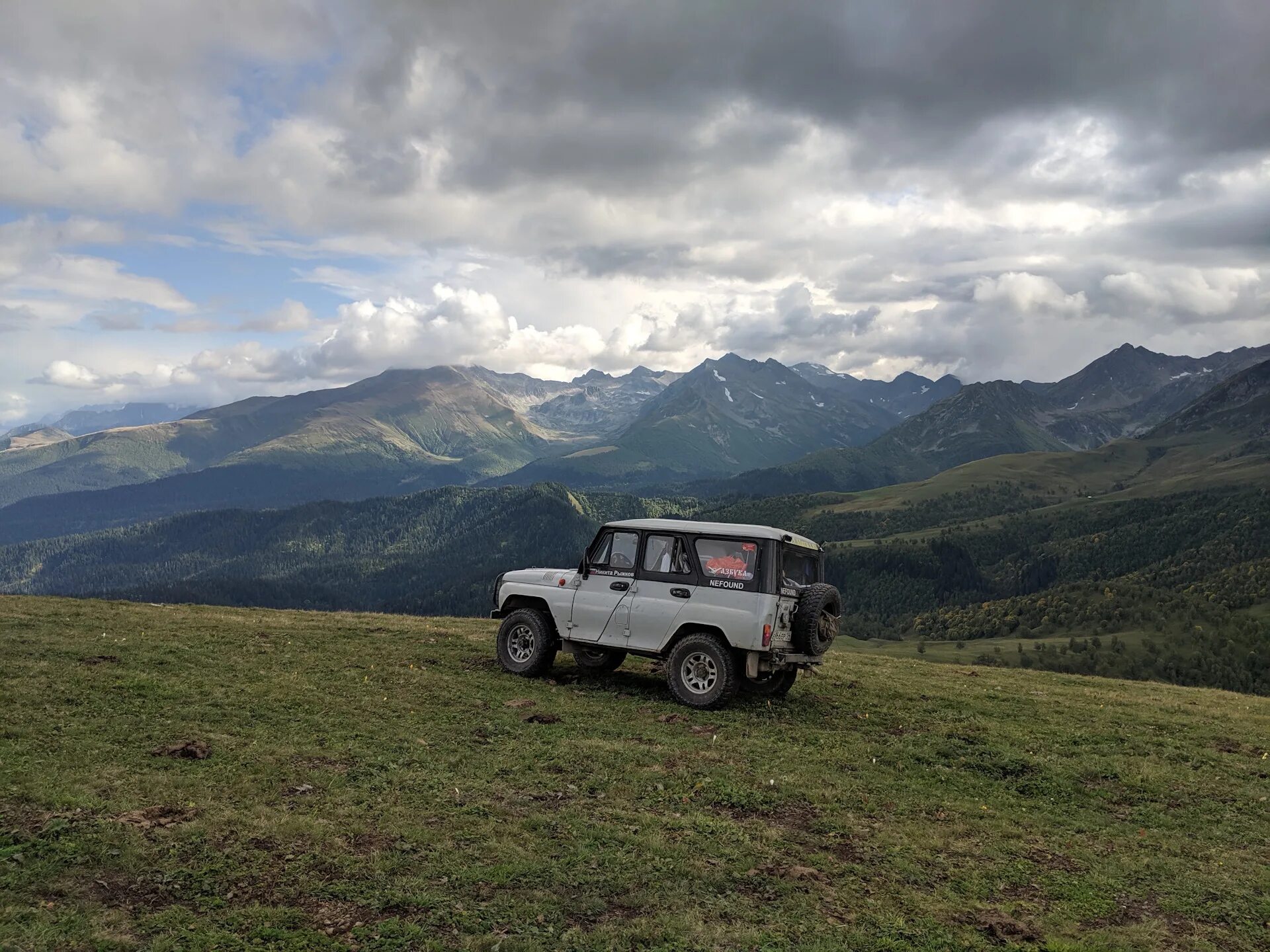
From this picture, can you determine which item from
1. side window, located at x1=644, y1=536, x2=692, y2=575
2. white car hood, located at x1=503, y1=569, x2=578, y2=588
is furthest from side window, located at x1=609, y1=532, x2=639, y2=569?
white car hood, located at x1=503, y1=569, x2=578, y2=588

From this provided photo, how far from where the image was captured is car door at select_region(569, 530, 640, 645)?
688 inches

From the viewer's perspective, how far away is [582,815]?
10492 mm

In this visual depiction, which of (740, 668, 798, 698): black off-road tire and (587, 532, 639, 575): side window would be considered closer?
(587, 532, 639, 575): side window

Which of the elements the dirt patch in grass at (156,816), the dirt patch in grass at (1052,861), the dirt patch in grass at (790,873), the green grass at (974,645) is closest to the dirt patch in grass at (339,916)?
the dirt patch in grass at (156,816)

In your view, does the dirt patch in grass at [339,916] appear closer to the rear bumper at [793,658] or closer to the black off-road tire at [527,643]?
the rear bumper at [793,658]

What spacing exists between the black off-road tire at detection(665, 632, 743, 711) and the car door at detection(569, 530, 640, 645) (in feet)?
4.63

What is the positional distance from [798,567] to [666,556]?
3.07 meters

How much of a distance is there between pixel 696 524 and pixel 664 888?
31.1ft

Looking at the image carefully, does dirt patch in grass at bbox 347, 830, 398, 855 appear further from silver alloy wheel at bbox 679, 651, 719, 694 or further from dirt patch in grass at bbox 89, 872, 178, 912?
silver alloy wheel at bbox 679, 651, 719, 694

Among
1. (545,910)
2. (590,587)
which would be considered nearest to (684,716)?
(590,587)

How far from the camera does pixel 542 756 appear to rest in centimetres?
1283

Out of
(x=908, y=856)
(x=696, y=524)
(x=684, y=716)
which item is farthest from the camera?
(x=696, y=524)

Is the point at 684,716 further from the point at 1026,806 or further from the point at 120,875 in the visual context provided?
the point at 120,875

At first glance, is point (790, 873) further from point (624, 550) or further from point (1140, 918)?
point (624, 550)
